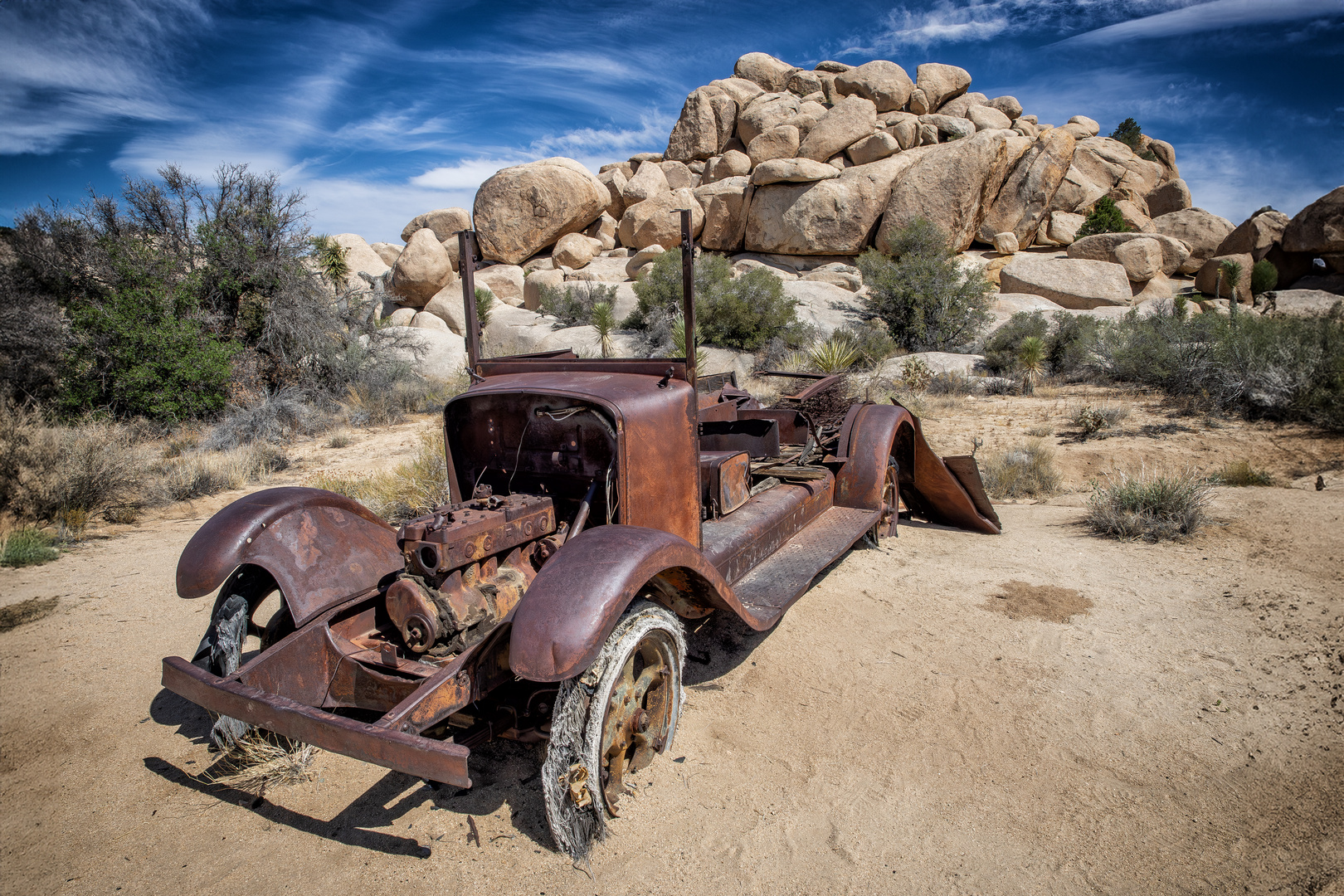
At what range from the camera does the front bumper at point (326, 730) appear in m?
2.03

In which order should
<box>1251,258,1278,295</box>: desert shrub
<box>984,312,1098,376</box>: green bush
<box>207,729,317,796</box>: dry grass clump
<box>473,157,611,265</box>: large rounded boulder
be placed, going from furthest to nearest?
<box>473,157,611,265</box>: large rounded boulder
<box>1251,258,1278,295</box>: desert shrub
<box>984,312,1098,376</box>: green bush
<box>207,729,317,796</box>: dry grass clump

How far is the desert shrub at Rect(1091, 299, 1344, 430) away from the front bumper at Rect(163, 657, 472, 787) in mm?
10709

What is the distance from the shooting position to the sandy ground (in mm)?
2373

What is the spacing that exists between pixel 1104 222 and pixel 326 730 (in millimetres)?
35567

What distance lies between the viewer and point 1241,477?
702 centimetres

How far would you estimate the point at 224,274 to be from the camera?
12.9 metres

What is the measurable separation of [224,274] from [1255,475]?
53.0ft

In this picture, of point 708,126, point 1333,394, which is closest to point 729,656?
point 1333,394

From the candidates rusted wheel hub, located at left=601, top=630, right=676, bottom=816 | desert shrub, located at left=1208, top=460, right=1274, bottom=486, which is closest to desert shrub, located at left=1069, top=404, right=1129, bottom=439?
desert shrub, located at left=1208, top=460, right=1274, bottom=486

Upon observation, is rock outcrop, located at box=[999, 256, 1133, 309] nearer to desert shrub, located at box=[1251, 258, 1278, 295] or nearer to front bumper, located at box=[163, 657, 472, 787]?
desert shrub, located at box=[1251, 258, 1278, 295]

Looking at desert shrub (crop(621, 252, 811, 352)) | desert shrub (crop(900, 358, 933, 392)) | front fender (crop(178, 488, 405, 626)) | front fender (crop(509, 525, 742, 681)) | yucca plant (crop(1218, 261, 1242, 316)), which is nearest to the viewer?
front fender (crop(509, 525, 742, 681))

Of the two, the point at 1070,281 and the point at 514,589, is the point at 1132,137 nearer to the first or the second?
the point at 1070,281

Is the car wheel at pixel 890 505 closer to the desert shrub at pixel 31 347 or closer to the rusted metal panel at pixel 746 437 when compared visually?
the rusted metal panel at pixel 746 437

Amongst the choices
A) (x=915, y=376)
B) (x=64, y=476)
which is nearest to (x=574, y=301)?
(x=915, y=376)
